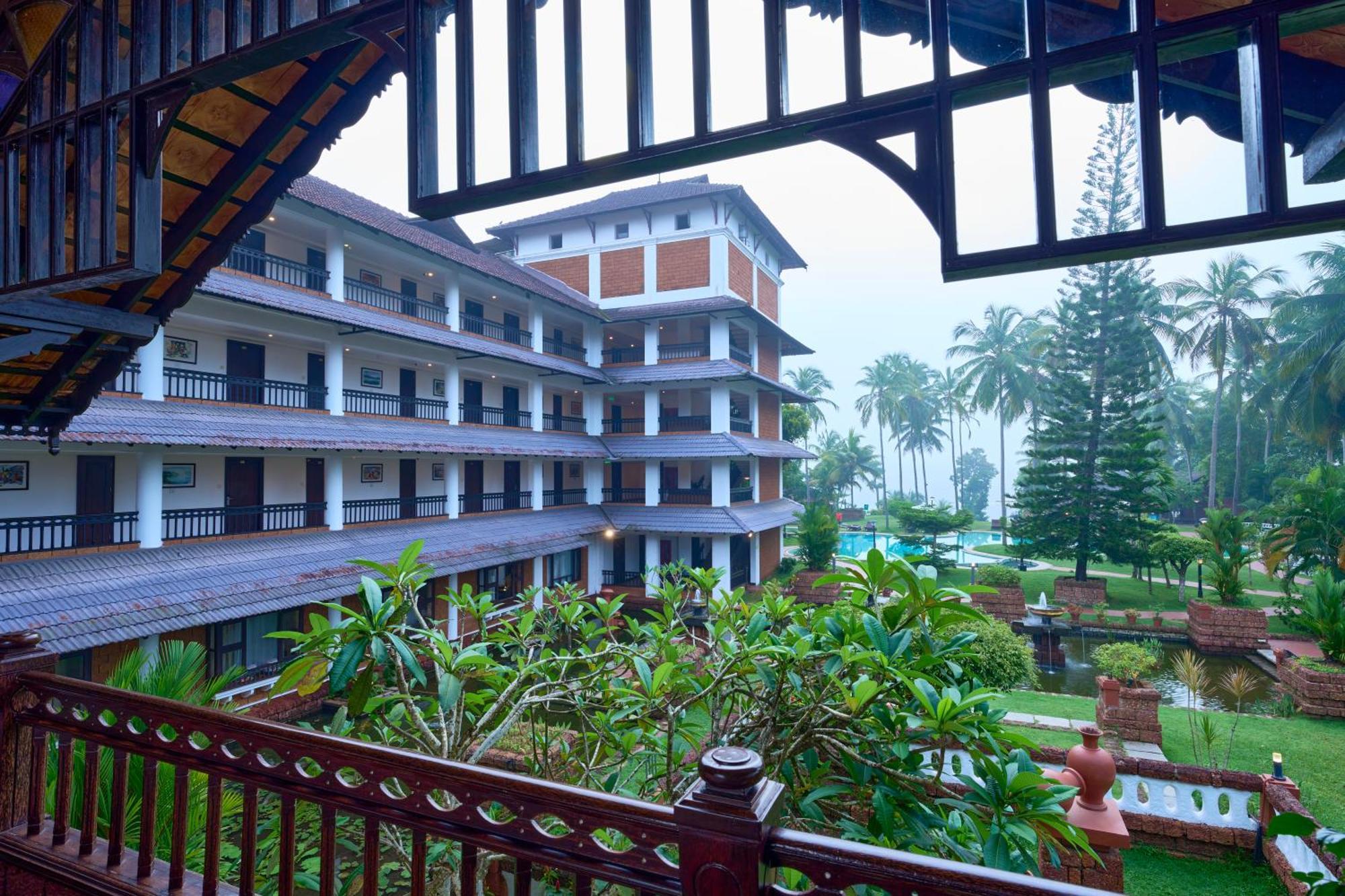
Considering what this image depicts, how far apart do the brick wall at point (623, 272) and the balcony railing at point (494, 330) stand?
3.43m

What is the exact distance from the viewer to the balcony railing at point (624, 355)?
69.3 ft

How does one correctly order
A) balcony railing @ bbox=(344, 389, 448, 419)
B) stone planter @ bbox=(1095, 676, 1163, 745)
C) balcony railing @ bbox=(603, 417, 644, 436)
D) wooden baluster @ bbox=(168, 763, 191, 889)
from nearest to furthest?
1. wooden baluster @ bbox=(168, 763, 191, 889)
2. stone planter @ bbox=(1095, 676, 1163, 745)
3. balcony railing @ bbox=(344, 389, 448, 419)
4. balcony railing @ bbox=(603, 417, 644, 436)

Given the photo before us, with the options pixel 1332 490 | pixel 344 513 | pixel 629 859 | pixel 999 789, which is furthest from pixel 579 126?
pixel 1332 490

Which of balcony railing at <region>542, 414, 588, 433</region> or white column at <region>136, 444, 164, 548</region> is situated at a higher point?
balcony railing at <region>542, 414, 588, 433</region>

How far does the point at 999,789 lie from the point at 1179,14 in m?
2.01

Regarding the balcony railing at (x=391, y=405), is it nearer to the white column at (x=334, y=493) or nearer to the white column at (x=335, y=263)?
the white column at (x=334, y=493)

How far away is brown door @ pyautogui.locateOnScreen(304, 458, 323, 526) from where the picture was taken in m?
12.9

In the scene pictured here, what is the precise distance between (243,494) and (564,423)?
32.1ft

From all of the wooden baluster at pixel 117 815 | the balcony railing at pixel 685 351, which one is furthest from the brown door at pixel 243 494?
the balcony railing at pixel 685 351

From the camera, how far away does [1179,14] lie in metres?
1.39

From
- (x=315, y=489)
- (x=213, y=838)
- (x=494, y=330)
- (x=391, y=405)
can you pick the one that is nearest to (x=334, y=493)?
(x=315, y=489)

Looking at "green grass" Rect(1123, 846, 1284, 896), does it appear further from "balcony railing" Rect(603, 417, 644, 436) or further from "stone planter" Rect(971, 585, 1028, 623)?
"balcony railing" Rect(603, 417, 644, 436)

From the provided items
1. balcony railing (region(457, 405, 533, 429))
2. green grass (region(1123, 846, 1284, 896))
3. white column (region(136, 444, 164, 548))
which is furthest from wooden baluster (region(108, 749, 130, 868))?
balcony railing (region(457, 405, 533, 429))

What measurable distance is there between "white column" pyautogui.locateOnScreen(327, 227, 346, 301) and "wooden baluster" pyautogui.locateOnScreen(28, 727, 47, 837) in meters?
11.3
